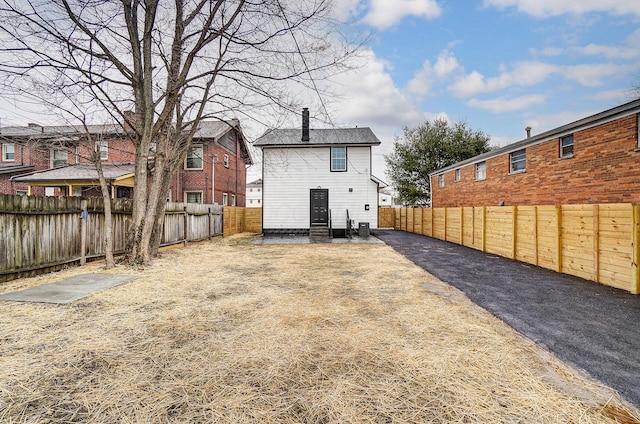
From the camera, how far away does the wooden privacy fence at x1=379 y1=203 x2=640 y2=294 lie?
5.25 metres

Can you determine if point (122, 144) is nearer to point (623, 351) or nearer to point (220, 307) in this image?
point (220, 307)

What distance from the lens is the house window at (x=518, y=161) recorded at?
41.5 feet

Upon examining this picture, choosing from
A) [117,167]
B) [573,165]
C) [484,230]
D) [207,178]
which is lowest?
[484,230]

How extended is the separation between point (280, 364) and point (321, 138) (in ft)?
49.5

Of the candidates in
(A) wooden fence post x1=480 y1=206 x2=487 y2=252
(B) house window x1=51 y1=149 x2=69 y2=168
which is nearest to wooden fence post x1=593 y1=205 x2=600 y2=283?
(A) wooden fence post x1=480 y1=206 x2=487 y2=252

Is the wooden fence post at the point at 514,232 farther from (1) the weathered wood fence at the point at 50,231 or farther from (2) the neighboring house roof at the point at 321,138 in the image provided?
(1) the weathered wood fence at the point at 50,231

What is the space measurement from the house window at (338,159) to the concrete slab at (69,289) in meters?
11.7

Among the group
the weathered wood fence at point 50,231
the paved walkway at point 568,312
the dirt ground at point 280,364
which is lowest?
the paved walkway at point 568,312

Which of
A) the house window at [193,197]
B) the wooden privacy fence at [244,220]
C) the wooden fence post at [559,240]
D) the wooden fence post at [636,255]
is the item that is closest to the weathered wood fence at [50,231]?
the wooden privacy fence at [244,220]

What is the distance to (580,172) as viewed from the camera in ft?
32.0

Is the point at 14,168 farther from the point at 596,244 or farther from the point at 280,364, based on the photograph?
the point at 596,244

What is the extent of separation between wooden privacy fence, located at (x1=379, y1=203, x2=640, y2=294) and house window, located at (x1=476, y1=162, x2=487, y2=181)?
17.0 feet

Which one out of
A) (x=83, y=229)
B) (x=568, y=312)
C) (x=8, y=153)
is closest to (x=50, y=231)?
(x=83, y=229)

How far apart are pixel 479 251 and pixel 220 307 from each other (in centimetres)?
996
